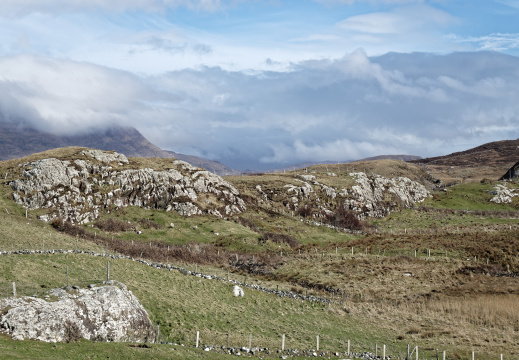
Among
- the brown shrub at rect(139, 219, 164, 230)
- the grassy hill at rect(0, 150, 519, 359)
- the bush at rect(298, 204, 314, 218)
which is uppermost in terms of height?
the bush at rect(298, 204, 314, 218)

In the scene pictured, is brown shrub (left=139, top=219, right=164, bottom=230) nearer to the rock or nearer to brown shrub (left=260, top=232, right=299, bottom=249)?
brown shrub (left=260, top=232, right=299, bottom=249)

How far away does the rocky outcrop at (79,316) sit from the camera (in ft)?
86.8

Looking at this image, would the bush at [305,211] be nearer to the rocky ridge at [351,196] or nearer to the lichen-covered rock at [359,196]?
the rocky ridge at [351,196]

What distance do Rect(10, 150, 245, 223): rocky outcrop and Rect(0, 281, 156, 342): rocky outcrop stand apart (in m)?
57.2

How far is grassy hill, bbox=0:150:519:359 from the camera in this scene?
39.9 meters

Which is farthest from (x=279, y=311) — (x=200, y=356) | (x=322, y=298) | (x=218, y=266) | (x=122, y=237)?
(x=122, y=237)

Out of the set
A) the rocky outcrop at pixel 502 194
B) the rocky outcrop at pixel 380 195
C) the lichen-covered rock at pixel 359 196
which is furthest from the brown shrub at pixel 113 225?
the rocky outcrop at pixel 502 194

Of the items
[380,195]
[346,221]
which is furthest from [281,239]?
[380,195]

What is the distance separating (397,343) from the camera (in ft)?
142

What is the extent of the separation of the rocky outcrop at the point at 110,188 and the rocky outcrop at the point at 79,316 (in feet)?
188

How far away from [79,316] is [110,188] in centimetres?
7130

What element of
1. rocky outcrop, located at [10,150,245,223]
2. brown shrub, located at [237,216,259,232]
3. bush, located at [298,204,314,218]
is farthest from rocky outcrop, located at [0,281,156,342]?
bush, located at [298,204,314,218]

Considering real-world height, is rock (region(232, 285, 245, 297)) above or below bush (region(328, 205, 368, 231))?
below

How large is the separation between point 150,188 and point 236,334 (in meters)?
68.4
